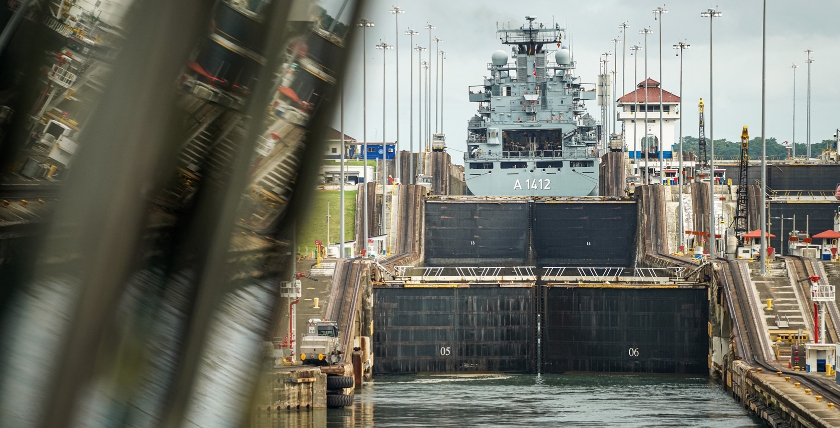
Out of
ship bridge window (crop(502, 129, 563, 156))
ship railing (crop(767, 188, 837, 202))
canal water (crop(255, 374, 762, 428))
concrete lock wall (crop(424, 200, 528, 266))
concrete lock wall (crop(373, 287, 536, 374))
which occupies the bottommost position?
canal water (crop(255, 374, 762, 428))

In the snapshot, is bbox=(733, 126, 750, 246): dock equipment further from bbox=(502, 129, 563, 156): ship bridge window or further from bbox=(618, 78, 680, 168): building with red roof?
bbox=(618, 78, 680, 168): building with red roof

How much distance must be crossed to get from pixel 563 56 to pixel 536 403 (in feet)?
172

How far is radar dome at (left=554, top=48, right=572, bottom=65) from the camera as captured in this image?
82.0 m

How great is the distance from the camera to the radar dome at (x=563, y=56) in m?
82.0

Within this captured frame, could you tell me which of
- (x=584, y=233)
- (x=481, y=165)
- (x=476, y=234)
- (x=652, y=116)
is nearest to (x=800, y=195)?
(x=481, y=165)

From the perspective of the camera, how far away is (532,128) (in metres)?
78.7

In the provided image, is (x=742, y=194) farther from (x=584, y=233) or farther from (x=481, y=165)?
(x=481, y=165)

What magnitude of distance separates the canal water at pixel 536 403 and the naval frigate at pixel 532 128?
3696 cm

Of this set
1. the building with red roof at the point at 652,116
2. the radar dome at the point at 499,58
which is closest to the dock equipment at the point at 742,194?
the radar dome at the point at 499,58

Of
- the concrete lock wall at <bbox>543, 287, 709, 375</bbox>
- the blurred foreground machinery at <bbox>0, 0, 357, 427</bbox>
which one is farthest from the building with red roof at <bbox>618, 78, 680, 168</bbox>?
the blurred foreground machinery at <bbox>0, 0, 357, 427</bbox>

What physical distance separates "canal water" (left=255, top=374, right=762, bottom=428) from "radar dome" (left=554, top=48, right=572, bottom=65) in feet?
151

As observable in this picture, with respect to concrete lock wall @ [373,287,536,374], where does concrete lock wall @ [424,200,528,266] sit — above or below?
above

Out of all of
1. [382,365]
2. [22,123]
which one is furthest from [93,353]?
[382,365]

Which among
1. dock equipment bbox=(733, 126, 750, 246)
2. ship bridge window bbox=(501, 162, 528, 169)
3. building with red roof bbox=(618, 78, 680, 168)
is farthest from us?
building with red roof bbox=(618, 78, 680, 168)
